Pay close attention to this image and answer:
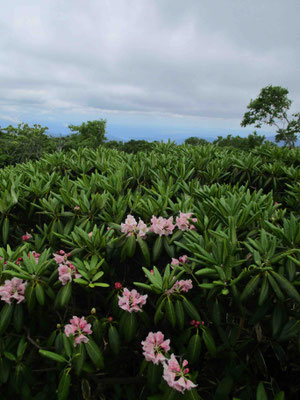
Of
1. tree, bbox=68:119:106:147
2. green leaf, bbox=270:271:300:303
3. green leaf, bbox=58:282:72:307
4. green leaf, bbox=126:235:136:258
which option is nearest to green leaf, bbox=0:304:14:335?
green leaf, bbox=58:282:72:307

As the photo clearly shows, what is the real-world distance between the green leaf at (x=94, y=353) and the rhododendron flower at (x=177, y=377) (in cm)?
39

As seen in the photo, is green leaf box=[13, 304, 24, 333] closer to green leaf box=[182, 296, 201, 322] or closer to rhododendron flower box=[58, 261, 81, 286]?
rhododendron flower box=[58, 261, 81, 286]

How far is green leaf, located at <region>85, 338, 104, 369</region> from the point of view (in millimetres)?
1566

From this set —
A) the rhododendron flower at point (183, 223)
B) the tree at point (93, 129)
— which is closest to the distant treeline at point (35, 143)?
the tree at point (93, 129)

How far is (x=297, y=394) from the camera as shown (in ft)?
6.00

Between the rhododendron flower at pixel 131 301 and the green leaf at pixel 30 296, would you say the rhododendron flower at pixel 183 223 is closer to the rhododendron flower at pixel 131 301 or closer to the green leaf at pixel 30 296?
the rhododendron flower at pixel 131 301

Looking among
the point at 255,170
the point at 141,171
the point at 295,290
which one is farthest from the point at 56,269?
the point at 255,170

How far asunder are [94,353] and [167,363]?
0.42 metres

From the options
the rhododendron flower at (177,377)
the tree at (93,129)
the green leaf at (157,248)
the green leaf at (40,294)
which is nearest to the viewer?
the rhododendron flower at (177,377)

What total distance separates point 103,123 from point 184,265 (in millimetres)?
32104

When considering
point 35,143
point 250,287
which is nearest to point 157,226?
point 250,287

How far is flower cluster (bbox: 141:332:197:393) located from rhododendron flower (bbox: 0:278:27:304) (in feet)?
2.60

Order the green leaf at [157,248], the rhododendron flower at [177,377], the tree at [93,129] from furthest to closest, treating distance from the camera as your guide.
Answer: the tree at [93,129]
the green leaf at [157,248]
the rhododendron flower at [177,377]

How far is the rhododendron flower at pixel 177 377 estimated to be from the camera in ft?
4.50
